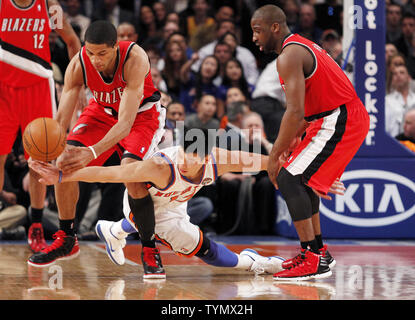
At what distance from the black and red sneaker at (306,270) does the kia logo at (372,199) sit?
110 inches

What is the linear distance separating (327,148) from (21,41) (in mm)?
3005

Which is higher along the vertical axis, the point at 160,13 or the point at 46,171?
the point at 160,13

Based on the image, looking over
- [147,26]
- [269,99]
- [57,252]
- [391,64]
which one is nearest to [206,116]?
[269,99]

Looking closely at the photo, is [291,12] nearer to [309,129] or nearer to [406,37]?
[406,37]

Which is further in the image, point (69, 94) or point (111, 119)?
point (111, 119)

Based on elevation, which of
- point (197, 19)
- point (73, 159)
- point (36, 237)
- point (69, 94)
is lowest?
point (36, 237)

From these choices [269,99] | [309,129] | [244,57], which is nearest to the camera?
[309,129]

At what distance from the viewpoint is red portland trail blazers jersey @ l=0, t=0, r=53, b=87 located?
238 inches

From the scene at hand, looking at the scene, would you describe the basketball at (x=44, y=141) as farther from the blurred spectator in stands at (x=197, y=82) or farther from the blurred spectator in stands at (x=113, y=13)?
the blurred spectator in stands at (x=113, y=13)

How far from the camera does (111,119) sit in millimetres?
5312

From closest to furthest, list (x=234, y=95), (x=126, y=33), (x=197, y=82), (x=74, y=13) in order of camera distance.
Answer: (x=126, y=33), (x=234, y=95), (x=197, y=82), (x=74, y=13)

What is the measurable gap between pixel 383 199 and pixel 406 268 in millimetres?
2198

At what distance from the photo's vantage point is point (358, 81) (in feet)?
24.2

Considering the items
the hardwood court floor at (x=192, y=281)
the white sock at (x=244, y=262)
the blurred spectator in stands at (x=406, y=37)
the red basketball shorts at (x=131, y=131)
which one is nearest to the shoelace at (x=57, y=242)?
the hardwood court floor at (x=192, y=281)
